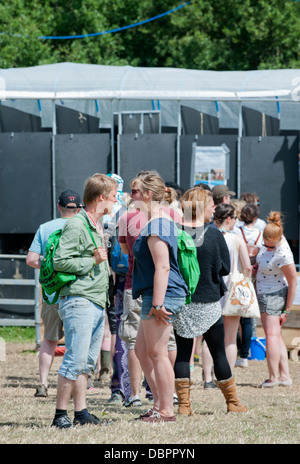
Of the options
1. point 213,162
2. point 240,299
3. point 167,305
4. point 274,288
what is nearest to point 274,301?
point 274,288

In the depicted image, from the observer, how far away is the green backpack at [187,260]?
5824 mm

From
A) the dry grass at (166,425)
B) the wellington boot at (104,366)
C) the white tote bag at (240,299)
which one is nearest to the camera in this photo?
the dry grass at (166,425)

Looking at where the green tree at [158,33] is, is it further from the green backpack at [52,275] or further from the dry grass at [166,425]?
the green backpack at [52,275]

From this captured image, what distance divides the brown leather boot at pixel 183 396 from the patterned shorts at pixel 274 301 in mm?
2185

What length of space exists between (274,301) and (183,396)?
2.23m

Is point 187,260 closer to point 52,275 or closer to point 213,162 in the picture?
point 52,275

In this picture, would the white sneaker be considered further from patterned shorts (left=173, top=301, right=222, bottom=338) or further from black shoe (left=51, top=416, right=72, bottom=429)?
black shoe (left=51, top=416, right=72, bottom=429)

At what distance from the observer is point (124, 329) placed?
22.3ft

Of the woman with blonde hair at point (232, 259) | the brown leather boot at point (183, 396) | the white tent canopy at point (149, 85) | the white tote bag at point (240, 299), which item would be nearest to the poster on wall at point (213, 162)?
the white tent canopy at point (149, 85)

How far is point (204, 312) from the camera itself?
20.3ft
